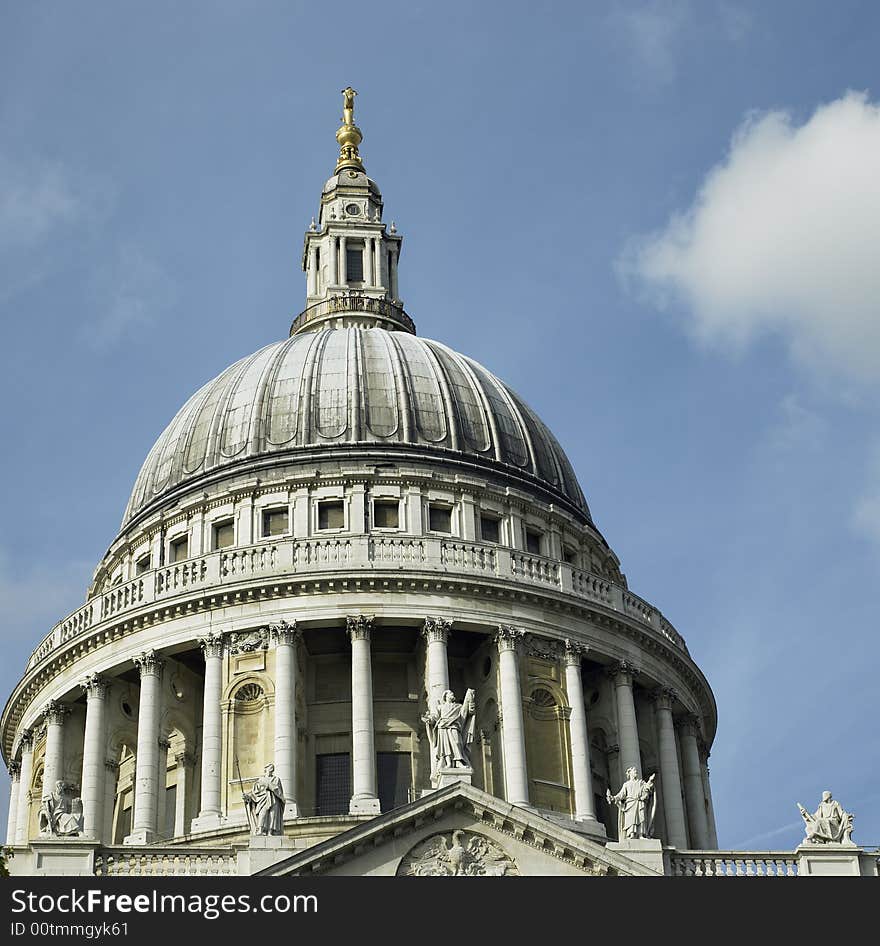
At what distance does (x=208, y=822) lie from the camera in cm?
5566

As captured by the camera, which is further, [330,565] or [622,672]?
[622,672]

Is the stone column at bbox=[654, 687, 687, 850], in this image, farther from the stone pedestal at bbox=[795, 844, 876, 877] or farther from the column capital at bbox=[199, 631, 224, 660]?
the stone pedestal at bbox=[795, 844, 876, 877]

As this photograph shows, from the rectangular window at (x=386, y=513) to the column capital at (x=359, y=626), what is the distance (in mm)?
5721

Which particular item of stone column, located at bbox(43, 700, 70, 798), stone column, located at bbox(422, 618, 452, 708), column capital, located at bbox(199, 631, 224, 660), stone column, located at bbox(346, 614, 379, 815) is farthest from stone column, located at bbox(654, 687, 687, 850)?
stone column, located at bbox(43, 700, 70, 798)

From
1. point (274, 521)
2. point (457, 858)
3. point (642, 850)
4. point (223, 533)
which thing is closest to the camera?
Answer: point (457, 858)

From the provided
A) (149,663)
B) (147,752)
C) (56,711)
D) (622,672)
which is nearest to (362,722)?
(147,752)

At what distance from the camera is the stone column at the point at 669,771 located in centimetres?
6178

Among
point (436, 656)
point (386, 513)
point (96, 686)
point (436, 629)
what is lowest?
point (436, 656)

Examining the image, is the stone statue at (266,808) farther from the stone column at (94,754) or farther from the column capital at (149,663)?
the column capital at (149,663)

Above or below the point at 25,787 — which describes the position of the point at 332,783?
below

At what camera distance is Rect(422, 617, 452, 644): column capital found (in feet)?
194

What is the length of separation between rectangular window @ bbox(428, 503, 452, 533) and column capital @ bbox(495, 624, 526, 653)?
5.85 metres

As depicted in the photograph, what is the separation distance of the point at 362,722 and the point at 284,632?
12.7 ft

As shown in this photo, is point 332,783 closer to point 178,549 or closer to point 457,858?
point 178,549
